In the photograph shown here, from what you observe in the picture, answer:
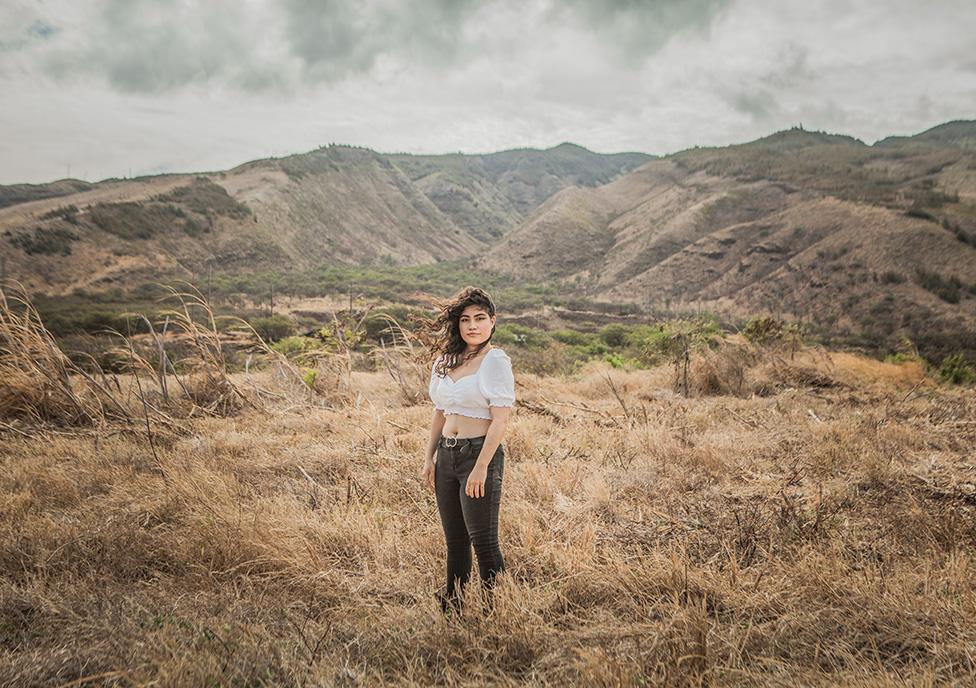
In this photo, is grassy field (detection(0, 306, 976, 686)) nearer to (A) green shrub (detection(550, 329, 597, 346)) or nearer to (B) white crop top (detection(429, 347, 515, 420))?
(B) white crop top (detection(429, 347, 515, 420))

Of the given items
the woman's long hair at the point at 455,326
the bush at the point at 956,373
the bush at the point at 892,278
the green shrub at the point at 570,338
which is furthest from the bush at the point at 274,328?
the bush at the point at 892,278

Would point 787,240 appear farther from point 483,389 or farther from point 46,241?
point 46,241

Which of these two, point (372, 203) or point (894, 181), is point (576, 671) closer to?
point (894, 181)

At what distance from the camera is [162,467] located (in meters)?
3.93

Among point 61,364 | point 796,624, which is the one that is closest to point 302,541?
point 796,624

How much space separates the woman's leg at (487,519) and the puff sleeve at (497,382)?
0.87 feet

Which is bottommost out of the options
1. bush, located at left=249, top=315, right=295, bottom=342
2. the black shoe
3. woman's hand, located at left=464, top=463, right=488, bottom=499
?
bush, located at left=249, top=315, right=295, bottom=342

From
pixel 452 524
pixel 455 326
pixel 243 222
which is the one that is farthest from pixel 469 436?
pixel 243 222

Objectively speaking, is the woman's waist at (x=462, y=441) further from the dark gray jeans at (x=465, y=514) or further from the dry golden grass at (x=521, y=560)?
the dry golden grass at (x=521, y=560)

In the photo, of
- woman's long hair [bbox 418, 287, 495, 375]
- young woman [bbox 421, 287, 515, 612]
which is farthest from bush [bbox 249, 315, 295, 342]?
young woman [bbox 421, 287, 515, 612]

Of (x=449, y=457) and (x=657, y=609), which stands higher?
(x=449, y=457)

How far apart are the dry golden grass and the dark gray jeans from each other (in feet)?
0.32

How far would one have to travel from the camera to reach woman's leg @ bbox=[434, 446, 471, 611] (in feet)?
7.38

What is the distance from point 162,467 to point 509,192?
182m
